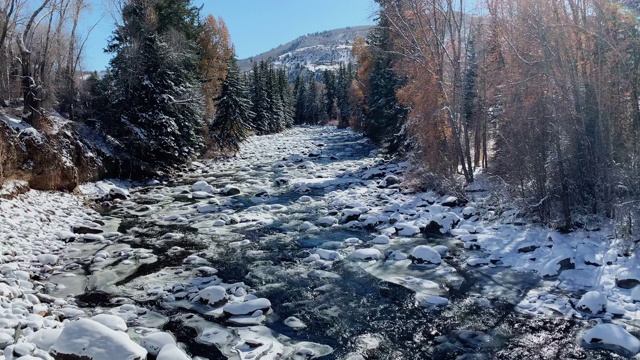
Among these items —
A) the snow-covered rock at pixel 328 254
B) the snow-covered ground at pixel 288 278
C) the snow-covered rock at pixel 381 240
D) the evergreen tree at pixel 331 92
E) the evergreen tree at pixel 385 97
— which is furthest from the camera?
the evergreen tree at pixel 331 92

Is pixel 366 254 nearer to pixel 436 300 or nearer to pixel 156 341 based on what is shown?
pixel 436 300

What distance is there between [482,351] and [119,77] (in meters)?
20.5

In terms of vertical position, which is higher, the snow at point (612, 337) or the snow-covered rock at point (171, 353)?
the snow-covered rock at point (171, 353)

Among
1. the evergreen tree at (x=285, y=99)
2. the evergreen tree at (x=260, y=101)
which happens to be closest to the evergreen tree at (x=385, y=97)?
the evergreen tree at (x=260, y=101)

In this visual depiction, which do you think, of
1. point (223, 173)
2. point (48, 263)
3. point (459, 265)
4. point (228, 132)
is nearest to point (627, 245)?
point (459, 265)

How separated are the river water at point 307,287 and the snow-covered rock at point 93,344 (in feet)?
3.06

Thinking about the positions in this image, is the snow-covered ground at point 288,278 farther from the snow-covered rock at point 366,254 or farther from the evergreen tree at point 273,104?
the evergreen tree at point 273,104

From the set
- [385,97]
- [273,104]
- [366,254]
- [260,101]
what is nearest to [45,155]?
[366,254]

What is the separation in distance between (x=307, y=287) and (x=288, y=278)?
0.62 m

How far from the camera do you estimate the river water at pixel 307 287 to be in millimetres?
6254

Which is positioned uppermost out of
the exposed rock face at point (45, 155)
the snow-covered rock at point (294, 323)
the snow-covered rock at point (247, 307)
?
the exposed rock face at point (45, 155)

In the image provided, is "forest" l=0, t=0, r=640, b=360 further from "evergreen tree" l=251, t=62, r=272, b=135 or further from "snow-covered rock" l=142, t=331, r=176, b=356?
"evergreen tree" l=251, t=62, r=272, b=135

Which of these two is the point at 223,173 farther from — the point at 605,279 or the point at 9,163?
the point at 605,279

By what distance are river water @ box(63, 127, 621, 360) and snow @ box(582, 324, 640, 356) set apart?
0.20m
